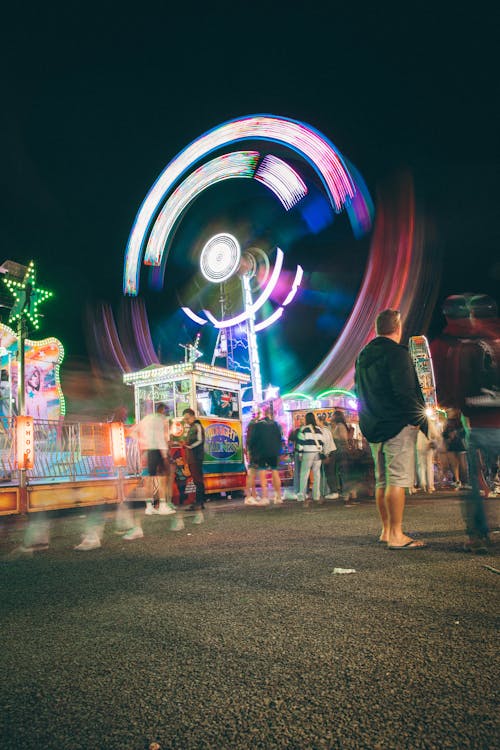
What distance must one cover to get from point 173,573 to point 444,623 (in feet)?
5.76

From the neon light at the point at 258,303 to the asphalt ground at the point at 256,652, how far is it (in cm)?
2352

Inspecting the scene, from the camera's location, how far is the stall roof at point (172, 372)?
11711 mm

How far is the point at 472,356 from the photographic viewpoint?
3.65m

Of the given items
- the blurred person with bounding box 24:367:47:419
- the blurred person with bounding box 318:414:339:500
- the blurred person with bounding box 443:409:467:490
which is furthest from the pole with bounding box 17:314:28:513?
the blurred person with bounding box 24:367:47:419

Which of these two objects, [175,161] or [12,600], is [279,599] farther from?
[175,161]

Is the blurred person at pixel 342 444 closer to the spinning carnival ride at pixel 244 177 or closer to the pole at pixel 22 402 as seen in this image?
the pole at pixel 22 402

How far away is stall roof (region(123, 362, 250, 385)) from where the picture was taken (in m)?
11.7

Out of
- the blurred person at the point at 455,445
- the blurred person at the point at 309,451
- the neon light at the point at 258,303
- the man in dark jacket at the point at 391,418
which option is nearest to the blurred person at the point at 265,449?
the blurred person at the point at 309,451

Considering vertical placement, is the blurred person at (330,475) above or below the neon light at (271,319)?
below

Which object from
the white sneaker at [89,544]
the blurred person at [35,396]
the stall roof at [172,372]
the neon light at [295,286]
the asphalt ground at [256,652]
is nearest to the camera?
the asphalt ground at [256,652]

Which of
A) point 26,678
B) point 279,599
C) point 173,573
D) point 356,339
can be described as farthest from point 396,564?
point 356,339

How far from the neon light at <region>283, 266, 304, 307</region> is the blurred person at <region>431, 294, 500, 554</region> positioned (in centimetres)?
2362

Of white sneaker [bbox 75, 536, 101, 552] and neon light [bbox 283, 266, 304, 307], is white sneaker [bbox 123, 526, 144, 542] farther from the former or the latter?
neon light [bbox 283, 266, 304, 307]

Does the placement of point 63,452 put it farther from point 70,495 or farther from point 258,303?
point 258,303
